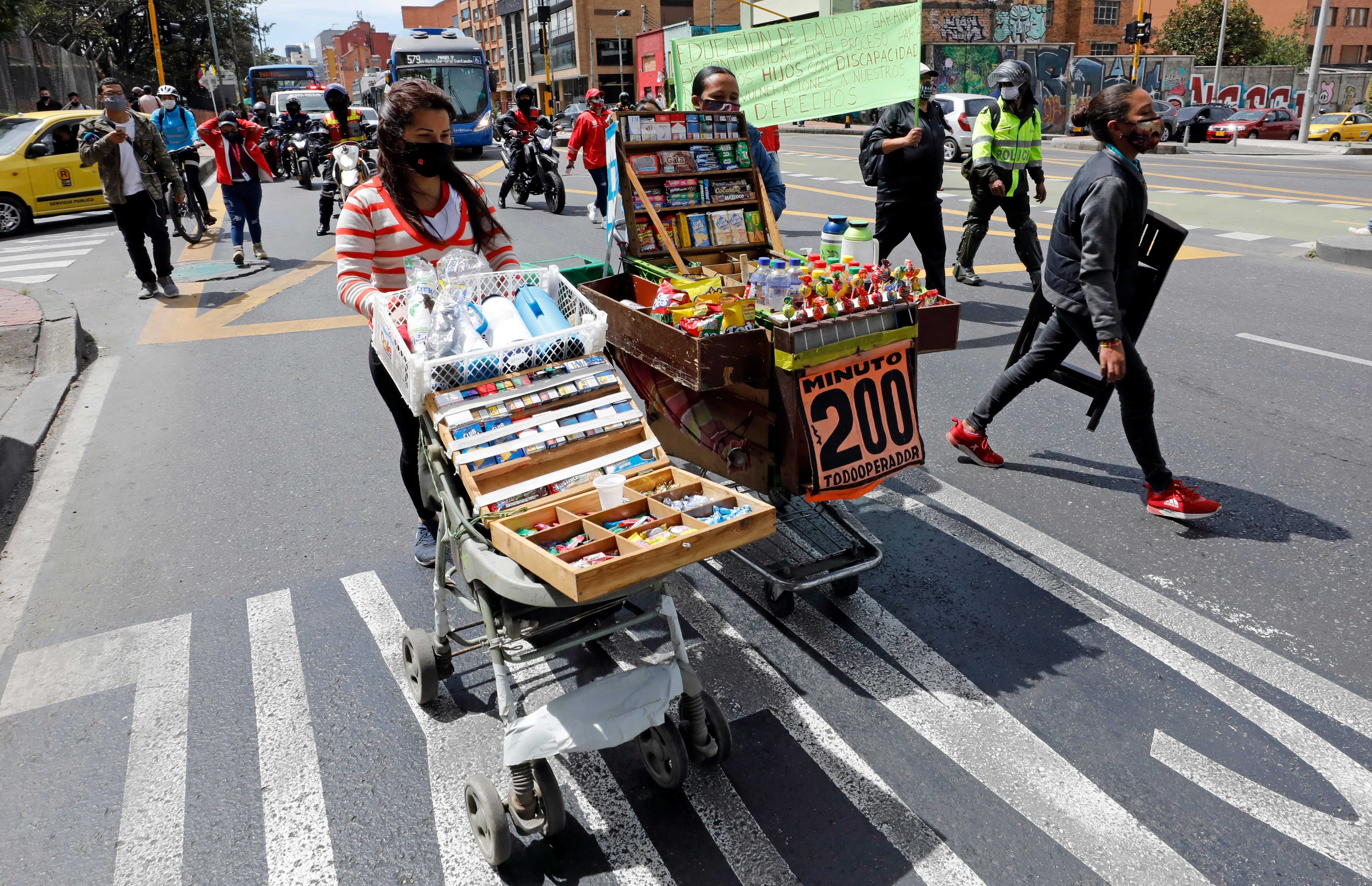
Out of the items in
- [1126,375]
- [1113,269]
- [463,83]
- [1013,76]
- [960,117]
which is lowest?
[1126,375]

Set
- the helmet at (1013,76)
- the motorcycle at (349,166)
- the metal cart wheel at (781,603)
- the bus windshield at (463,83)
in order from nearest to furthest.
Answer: the metal cart wheel at (781,603) → the helmet at (1013,76) → the motorcycle at (349,166) → the bus windshield at (463,83)

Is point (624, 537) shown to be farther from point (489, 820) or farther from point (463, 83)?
point (463, 83)

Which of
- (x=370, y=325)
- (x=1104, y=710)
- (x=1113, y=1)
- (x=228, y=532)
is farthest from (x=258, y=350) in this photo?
(x=1113, y=1)

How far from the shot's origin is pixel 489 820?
2.52 m

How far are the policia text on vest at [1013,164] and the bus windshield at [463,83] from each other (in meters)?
21.2

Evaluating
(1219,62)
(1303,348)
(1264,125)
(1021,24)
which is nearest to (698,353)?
(1303,348)

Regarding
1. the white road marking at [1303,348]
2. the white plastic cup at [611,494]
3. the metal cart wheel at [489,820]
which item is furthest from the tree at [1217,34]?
the metal cart wheel at [489,820]

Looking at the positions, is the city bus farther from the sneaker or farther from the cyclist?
the sneaker

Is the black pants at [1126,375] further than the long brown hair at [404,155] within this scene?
Yes

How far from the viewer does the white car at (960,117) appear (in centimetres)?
2333

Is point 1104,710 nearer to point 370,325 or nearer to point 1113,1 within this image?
point 370,325

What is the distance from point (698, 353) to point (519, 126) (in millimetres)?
13162

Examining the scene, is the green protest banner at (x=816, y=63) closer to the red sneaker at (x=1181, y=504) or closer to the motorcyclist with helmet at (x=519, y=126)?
the red sneaker at (x=1181, y=504)

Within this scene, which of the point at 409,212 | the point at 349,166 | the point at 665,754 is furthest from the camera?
the point at 349,166
